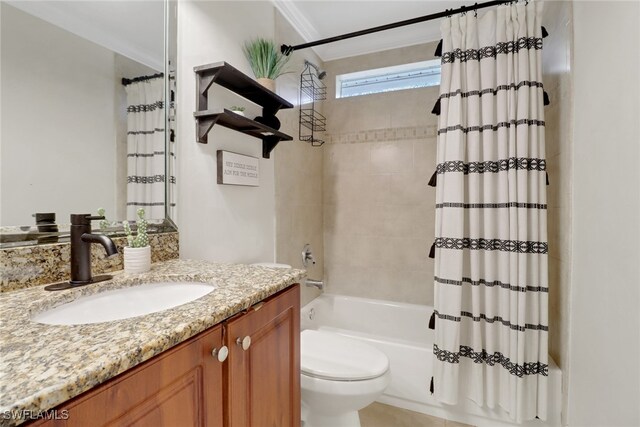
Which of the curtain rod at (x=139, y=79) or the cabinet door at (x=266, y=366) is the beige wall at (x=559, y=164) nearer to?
the cabinet door at (x=266, y=366)

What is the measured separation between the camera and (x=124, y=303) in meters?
0.82

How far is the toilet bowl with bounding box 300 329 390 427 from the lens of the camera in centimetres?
122

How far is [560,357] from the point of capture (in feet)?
4.89

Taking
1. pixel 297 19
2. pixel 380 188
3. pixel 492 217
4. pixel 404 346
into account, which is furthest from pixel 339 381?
pixel 297 19

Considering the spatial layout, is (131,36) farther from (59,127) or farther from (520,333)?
(520,333)

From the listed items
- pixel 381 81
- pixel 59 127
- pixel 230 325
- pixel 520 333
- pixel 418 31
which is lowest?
pixel 520 333

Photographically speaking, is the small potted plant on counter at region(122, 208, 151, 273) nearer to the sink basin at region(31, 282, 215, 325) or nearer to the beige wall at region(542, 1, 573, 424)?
the sink basin at region(31, 282, 215, 325)

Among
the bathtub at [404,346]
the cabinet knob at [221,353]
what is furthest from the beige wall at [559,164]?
the cabinet knob at [221,353]

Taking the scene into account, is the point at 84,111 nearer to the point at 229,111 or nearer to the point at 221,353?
the point at 229,111

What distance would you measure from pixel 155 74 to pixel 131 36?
0.13m

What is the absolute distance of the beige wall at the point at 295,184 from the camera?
1.87 meters

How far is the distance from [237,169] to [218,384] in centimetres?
102

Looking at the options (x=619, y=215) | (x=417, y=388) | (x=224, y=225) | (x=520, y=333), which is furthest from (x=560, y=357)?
(x=224, y=225)

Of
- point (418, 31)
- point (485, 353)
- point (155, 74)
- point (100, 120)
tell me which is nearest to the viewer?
point (100, 120)
